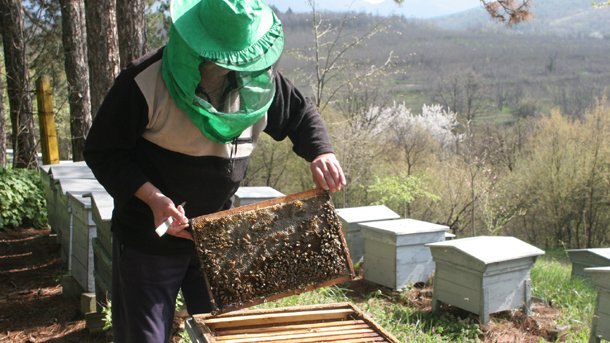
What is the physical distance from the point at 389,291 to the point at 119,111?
15.3ft

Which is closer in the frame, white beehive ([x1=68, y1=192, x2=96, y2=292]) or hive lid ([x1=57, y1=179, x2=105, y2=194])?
white beehive ([x1=68, y1=192, x2=96, y2=292])

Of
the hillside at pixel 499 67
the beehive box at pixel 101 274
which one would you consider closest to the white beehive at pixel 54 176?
the beehive box at pixel 101 274

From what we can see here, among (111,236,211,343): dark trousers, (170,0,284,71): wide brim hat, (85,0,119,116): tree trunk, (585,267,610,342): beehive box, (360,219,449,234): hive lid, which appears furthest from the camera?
(85,0,119,116): tree trunk

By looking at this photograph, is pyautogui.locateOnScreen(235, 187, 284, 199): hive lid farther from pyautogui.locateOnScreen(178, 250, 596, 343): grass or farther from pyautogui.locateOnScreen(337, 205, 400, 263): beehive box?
pyautogui.locateOnScreen(337, 205, 400, 263): beehive box

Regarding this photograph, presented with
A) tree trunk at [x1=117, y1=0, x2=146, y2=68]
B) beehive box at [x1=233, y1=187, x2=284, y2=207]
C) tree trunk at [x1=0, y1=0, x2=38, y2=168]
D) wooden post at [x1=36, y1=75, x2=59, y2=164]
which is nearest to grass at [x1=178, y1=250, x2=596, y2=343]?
beehive box at [x1=233, y1=187, x2=284, y2=207]

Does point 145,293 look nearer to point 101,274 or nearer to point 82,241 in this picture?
point 101,274

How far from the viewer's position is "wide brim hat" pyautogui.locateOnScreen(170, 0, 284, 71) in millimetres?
2090

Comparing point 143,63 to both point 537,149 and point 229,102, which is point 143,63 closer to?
point 229,102

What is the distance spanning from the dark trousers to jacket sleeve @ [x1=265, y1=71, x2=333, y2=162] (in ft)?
1.99

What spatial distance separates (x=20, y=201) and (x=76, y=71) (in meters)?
2.54

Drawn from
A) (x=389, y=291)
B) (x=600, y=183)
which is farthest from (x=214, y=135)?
(x=600, y=183)

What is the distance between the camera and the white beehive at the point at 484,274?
501cm

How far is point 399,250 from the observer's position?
6.12m

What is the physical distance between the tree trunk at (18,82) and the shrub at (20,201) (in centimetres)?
207
